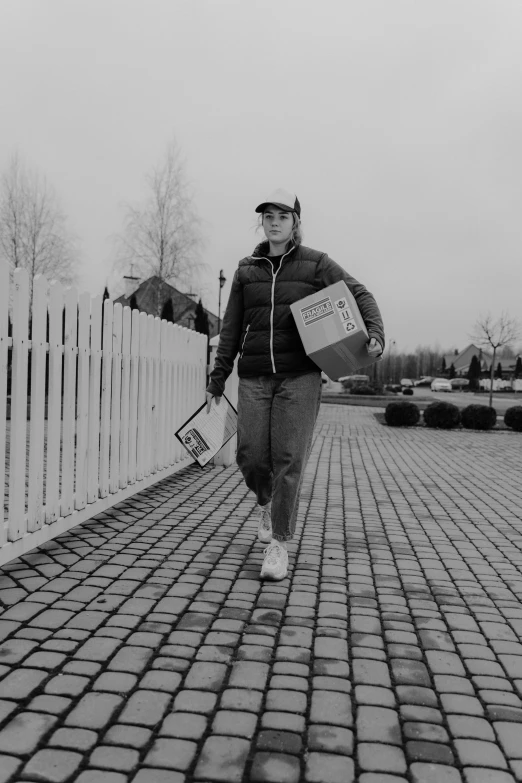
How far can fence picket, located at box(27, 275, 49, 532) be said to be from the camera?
3822mm

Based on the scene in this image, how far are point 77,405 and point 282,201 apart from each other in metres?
1.84

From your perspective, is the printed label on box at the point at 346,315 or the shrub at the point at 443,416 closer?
the printed label on box at the point at 346,315

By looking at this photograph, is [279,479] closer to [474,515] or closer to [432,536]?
[432,536]

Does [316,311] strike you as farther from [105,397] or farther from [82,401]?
[105,397]

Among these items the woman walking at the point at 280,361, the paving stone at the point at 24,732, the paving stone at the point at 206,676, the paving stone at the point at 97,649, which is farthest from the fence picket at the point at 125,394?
the paving stone at the point at 24,732

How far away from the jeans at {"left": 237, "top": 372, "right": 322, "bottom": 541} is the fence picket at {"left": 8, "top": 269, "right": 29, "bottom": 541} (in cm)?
118

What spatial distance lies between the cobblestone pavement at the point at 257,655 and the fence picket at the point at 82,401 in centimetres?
33

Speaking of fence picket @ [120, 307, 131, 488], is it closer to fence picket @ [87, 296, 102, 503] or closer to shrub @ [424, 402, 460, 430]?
fence picket @ [87, 296, 102, 503]

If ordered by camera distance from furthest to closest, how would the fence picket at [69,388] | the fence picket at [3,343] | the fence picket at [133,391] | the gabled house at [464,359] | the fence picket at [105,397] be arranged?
1. the gabled house at [464,359]
2. the fence picket at [133,391]
3. the fence picket at [105,397]
4. the fence picket at [69,388]
5. the fence picket at [3,343]

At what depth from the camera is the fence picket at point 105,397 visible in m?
4.88

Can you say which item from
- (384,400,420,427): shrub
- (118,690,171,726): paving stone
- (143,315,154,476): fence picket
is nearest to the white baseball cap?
(143,315,154,476): fence picket

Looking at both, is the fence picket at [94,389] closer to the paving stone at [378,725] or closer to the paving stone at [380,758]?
the paving stone at [378,725]

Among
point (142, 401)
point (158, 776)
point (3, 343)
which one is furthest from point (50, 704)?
point (142, 401)

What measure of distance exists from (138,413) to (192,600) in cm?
265
